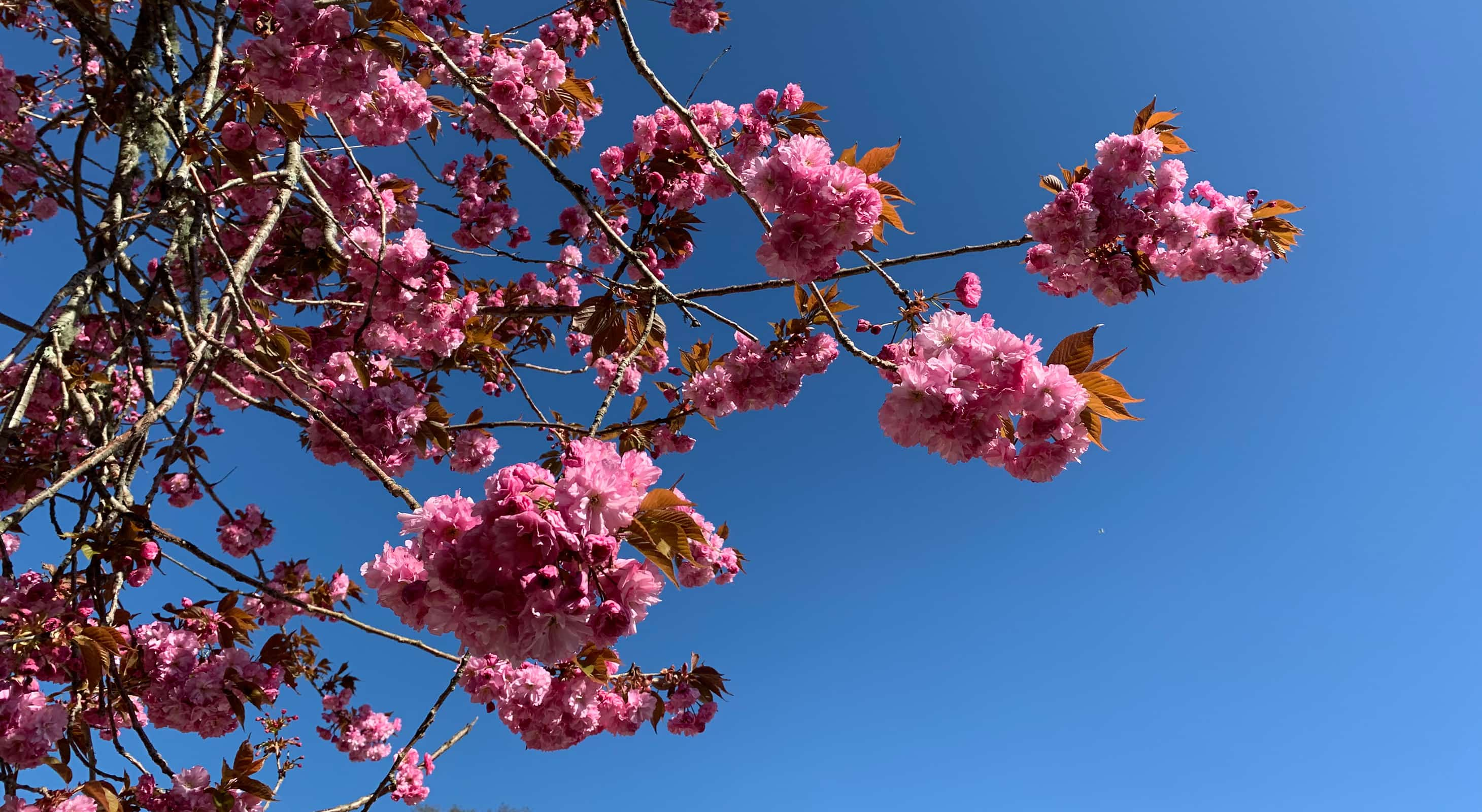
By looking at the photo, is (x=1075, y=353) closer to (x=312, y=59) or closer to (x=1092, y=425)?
(x=1092, y=425)

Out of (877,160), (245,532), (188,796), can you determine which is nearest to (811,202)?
(877,160)

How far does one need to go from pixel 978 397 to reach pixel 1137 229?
1.54 meters

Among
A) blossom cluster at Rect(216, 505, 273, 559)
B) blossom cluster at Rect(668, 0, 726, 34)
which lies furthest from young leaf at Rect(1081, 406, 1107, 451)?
blossom cluster at Rect(216, 505, 273, 559)

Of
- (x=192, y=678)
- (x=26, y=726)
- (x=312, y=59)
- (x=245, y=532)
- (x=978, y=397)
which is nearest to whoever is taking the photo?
(x=978, y=397)

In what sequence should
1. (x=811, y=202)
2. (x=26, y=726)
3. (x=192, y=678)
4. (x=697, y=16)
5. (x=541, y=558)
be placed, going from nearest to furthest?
(x=541, y=558)
(x=811, y=202)
(x=26, y=726)
(x=192, y=678)
(x=697, y=16)

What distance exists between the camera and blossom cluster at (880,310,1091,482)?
192 centimetres

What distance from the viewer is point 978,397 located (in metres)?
2.00

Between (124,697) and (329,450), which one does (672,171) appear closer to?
(329,450)

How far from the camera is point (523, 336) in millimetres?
5051

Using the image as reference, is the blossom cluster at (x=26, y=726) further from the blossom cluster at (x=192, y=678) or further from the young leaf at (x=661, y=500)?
the young leaf at (x=661, y=500)

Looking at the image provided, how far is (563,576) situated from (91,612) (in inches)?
107

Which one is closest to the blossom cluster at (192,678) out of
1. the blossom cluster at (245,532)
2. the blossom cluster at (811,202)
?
the blossom cluster at (245,532)

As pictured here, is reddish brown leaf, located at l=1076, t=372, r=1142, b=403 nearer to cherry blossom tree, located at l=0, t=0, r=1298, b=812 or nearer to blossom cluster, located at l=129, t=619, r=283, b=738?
cherry blossom tree, located at l=0, t=0, r=1298, b=812

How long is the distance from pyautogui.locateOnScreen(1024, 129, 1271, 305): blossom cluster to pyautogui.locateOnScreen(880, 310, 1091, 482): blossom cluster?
1114mm
